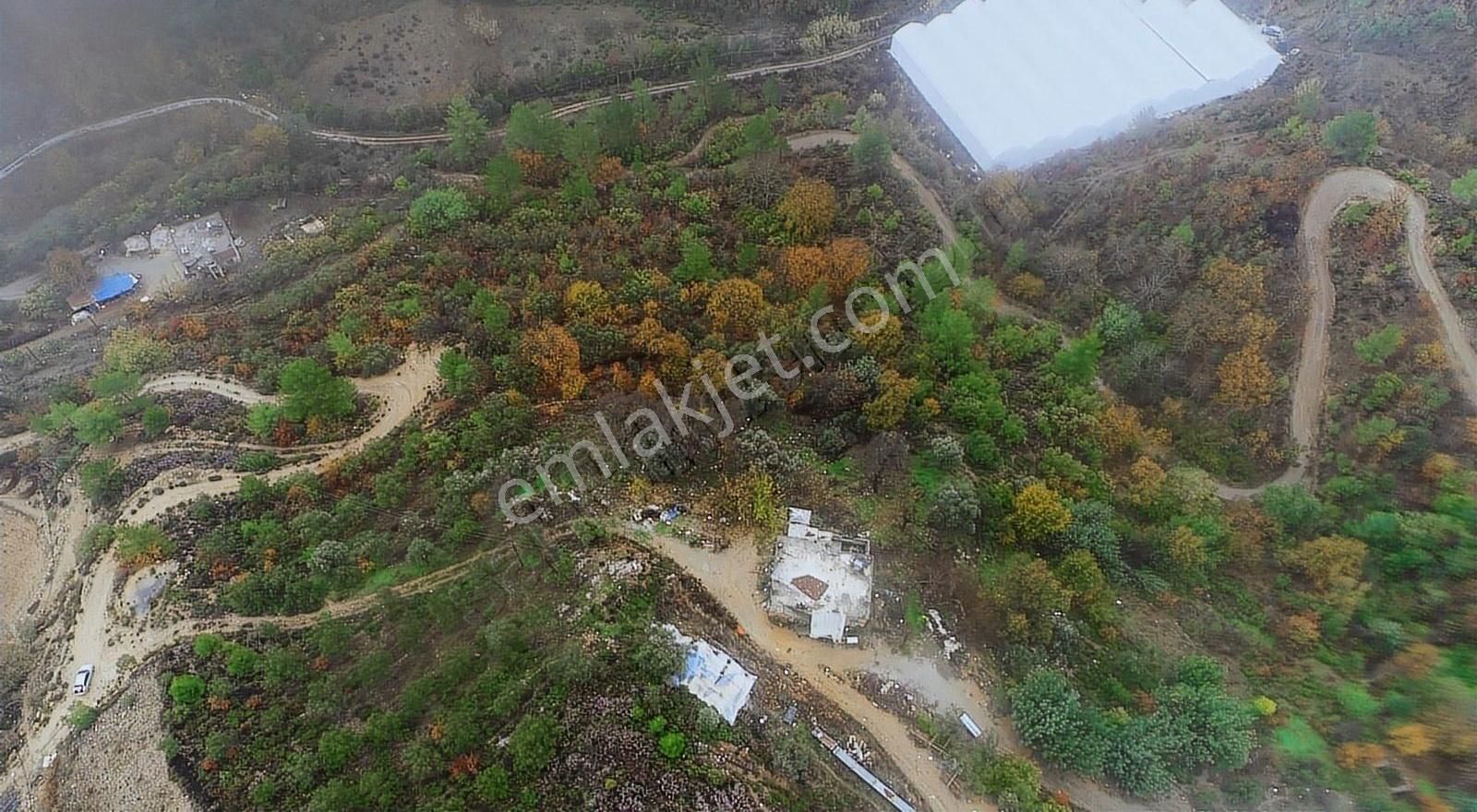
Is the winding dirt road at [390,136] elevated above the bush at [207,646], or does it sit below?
above

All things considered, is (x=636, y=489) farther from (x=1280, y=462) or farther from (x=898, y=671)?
(x=1280, y=462)

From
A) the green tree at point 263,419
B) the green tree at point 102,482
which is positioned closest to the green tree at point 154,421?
the green tree at point 102,482

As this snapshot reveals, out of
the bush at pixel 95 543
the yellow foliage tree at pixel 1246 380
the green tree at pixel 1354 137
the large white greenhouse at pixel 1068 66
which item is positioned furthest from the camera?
the large white greenhouse at pixel 1068 66

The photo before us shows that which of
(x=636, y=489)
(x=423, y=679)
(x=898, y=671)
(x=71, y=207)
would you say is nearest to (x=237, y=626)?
(x=423, y=679)

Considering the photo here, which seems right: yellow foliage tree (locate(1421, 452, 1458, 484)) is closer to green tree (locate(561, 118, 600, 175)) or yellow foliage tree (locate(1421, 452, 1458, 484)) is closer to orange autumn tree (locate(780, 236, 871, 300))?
orange autumn tree (locate(780, 236, 871, 300))

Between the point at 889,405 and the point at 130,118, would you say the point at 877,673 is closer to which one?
the point at 889,405

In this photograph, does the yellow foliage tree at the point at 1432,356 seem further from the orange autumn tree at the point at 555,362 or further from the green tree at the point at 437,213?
the green tree at the point at 437,213

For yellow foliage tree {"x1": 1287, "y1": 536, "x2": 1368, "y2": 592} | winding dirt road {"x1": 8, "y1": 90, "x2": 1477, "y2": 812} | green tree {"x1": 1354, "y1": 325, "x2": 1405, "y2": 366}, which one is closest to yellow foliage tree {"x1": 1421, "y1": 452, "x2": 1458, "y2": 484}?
winding dirt road {"x1": 8, "y1": 90, "x2": 1477, "y2": 812}

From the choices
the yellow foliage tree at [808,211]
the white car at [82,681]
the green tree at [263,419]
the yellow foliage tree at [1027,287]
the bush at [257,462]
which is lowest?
the white car at [82,681]
